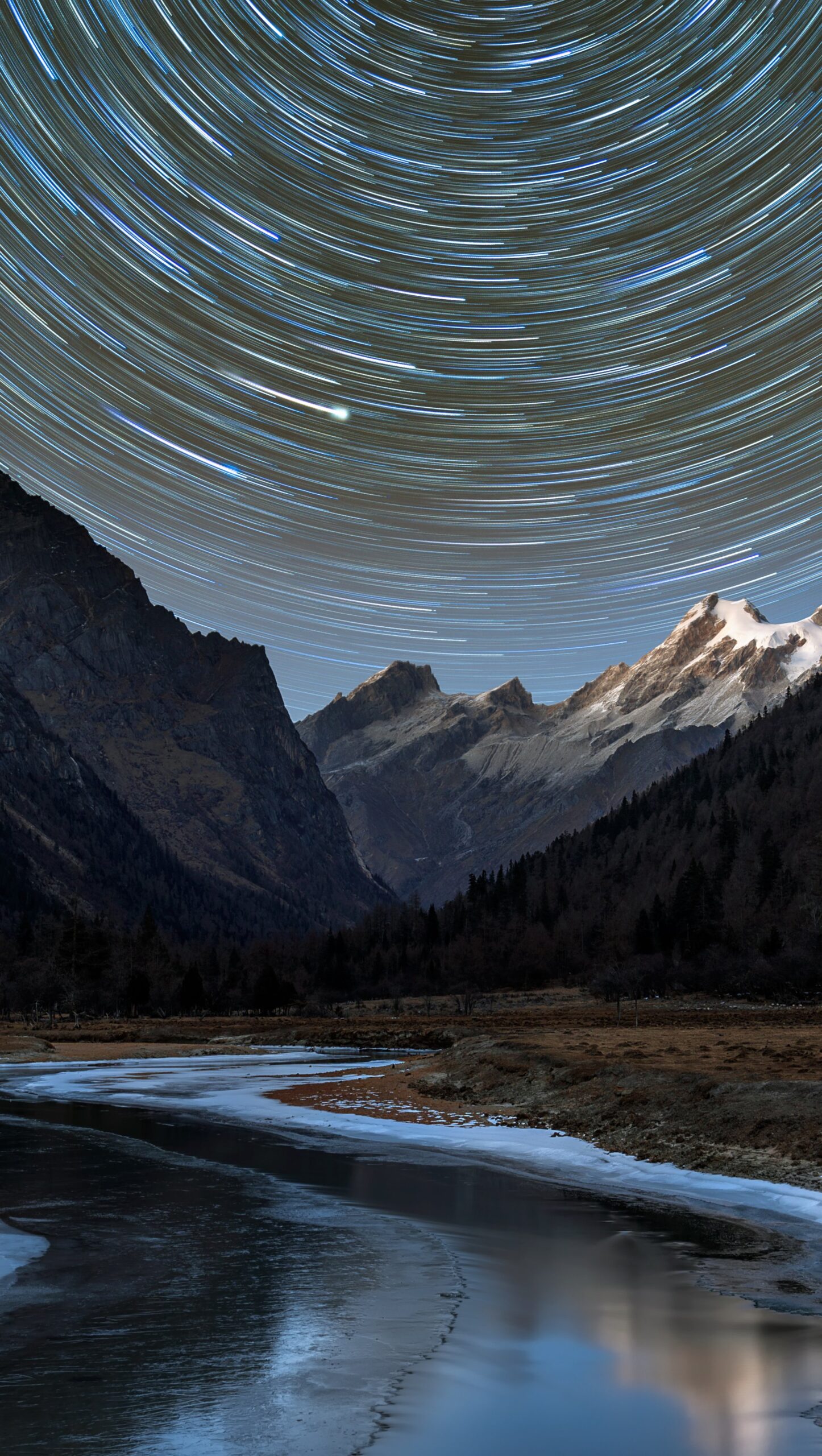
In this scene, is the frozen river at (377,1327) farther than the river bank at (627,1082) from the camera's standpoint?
No

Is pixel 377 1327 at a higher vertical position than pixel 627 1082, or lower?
lower

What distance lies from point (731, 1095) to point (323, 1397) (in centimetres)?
2312

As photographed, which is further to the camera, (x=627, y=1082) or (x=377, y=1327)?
(x=627, y=1082)

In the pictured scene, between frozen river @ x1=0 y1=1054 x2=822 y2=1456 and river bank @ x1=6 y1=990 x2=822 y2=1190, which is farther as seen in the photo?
river bank @ x1=6 y1=990 x2=822 y2=1190

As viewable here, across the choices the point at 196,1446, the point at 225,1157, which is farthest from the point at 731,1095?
the point at 196,1446

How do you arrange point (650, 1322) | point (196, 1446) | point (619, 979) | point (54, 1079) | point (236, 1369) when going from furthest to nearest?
point (619, 979) → point (54, 1079) → point (650, 1322) → point (236, 1369) → point (196, 1446)

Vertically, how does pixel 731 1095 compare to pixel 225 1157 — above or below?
above

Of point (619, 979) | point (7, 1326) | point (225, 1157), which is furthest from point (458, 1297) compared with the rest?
point (619, 979)

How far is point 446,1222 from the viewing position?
71.6ft

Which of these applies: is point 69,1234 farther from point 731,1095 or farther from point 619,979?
point 619,979

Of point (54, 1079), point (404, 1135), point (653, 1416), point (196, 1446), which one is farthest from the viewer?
point (54, 1079)

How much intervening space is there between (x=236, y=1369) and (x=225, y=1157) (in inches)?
828

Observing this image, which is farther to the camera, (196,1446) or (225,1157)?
(225,1157)

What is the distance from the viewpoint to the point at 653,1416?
35.7 ft
